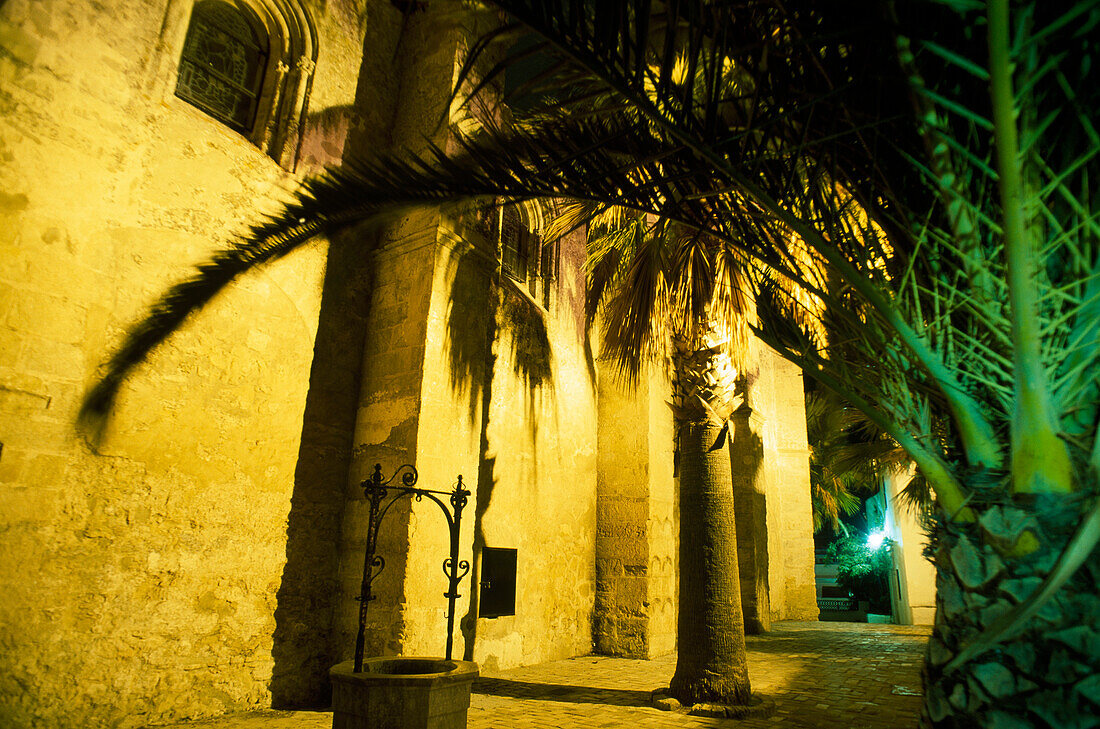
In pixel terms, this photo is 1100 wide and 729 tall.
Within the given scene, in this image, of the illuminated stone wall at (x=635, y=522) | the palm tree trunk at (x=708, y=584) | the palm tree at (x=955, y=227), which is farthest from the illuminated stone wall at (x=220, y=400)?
the palm tree at (x=955, y=227)

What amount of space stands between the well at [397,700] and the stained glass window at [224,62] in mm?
5006

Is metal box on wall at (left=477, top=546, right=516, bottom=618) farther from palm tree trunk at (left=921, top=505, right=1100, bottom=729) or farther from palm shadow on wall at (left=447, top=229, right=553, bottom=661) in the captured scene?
palm tree trunk at (left=921, top=505, right=1100, bottom=729)

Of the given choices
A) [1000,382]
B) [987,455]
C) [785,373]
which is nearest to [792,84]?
[1000,382]

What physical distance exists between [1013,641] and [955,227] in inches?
56.8

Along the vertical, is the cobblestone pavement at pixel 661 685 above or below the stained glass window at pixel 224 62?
below

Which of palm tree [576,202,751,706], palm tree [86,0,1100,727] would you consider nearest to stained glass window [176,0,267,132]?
palm tree [576,202,751,706]

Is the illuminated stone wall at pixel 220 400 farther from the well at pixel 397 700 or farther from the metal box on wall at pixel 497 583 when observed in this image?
the well at pixel 397 700

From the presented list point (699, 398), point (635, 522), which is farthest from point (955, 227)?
point (635, 522)

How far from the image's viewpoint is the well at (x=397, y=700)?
3262mm

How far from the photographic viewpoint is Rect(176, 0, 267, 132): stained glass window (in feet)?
17.8

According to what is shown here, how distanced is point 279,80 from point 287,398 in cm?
327

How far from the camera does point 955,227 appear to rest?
88.0 inches

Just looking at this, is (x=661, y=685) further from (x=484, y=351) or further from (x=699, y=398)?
(x=484, y=351)

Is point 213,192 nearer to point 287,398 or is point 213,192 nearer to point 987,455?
point 287,398
